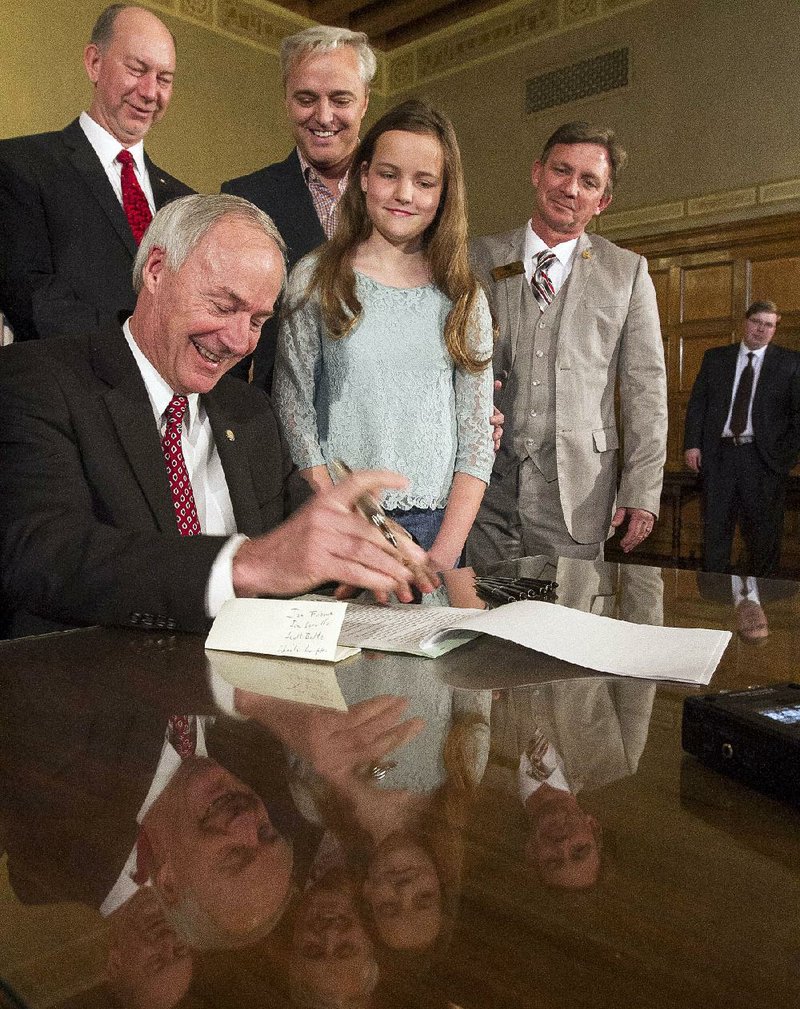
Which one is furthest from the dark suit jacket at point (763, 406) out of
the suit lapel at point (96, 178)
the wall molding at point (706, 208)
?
the suit lapel at point (96, 178)

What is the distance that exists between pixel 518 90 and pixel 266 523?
7009 mm

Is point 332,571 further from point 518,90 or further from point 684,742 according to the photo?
point 518,90

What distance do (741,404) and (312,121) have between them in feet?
13.7

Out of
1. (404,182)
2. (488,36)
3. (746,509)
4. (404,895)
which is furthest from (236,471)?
(488,36)

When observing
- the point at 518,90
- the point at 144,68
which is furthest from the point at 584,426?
the point at 518,90

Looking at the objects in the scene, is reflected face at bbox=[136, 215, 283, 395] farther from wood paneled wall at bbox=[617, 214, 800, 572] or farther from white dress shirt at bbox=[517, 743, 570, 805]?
wood paneled wall at bbox=[617, 214, 800, 572]

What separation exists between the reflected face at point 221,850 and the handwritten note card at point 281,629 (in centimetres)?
38

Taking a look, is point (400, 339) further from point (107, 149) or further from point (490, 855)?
point (490, 855)

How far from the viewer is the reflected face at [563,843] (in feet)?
1.78

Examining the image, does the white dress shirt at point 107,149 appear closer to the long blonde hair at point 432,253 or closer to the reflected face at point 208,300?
the long blonde hair at point 432,253

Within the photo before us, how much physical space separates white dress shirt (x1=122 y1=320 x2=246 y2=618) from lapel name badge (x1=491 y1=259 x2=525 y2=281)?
140 cm

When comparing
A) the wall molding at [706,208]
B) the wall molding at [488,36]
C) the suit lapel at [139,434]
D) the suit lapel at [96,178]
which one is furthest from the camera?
the wall molding at [488,36]

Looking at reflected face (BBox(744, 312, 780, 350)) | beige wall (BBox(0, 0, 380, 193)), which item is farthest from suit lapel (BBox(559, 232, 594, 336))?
beige wall (BBox(0, 0, 380, 193))

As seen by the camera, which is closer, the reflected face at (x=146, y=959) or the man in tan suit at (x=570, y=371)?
the reflected face at (x=146, y=959)
